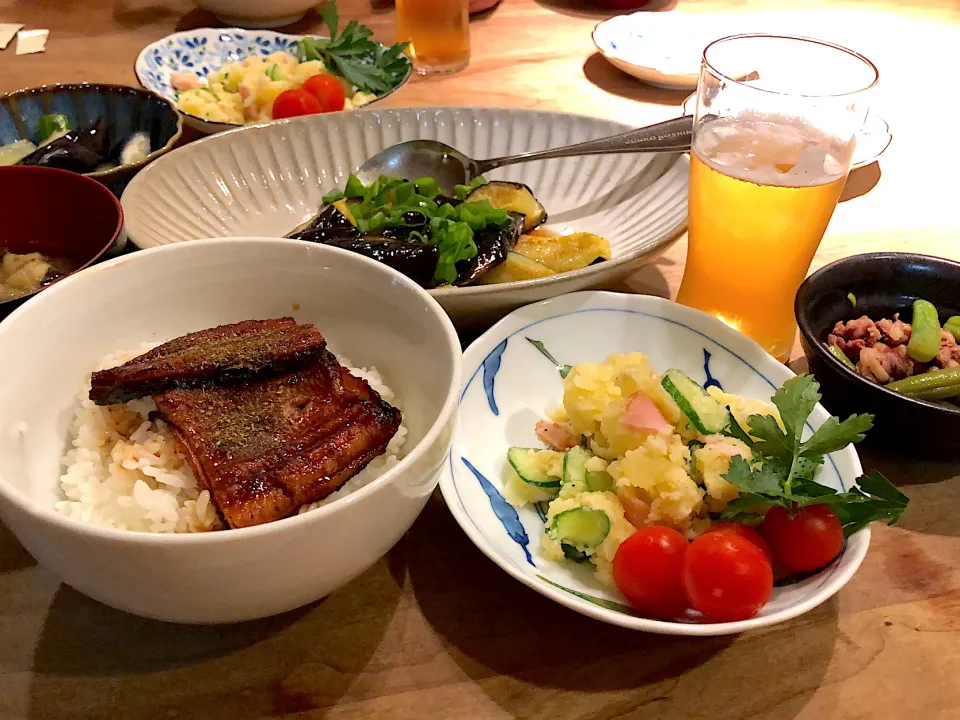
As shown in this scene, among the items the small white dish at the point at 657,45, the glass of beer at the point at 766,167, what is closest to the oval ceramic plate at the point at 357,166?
the glass of beer at the point at 766,167

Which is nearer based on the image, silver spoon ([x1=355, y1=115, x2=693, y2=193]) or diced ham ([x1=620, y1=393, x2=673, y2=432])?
diced ham ([x1=620, y1=393, x2=673, y2=432])

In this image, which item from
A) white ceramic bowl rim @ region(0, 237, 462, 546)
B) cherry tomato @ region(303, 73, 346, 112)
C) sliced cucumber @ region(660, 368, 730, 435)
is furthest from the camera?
cherry tomato @ region(303, 73, 346, 112)

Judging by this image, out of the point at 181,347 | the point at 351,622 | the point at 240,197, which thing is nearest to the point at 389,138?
the point at 240,197

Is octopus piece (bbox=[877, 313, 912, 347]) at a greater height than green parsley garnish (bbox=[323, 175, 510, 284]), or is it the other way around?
green parsley garnish (bbox=[323, 175, 510, 284])

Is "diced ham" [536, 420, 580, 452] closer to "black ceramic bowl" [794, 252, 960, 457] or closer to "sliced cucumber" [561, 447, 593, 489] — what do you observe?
"sliced cucumber" [561, 447, 593, 489]

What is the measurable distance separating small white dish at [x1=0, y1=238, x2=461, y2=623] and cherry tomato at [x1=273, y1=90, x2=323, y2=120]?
3.42 feet

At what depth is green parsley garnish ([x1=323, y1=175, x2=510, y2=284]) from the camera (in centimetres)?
139

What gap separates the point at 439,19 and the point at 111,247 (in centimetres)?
160

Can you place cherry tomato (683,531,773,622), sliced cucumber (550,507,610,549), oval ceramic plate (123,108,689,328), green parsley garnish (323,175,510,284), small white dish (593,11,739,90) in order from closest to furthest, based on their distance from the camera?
cherry tomato (683,531,773,622) < sliced cucumber (550,507,610,549) < green parsley garnish (323,175,510,284) < oval ceramic plate (123,108,689,328) < small white dish (593,11,739,90)

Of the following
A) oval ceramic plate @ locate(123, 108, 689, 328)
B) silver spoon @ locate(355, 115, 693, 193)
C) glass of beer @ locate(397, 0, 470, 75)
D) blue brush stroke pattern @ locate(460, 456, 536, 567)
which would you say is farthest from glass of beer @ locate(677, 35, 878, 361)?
glass of beer @ locate(397, 0, 470, 75)

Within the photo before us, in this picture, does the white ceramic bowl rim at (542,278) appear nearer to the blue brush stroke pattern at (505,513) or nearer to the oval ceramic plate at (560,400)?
the oval ceramic plate at (560,400)

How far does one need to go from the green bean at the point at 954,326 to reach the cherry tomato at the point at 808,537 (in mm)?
515

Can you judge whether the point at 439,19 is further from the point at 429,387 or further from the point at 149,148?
the point at 429,387

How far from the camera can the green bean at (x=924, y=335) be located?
1.15m
